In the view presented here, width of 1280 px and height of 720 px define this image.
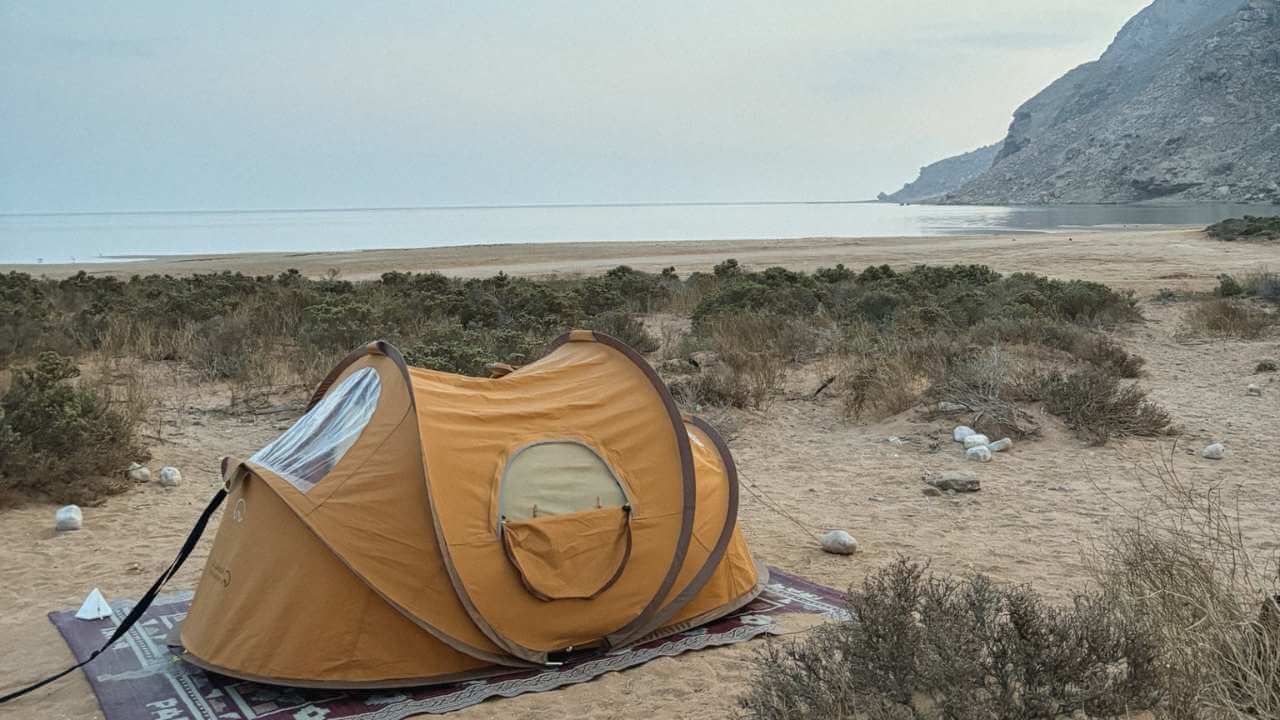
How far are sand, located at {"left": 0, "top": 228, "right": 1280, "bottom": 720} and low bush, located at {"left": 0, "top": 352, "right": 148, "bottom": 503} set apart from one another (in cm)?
19

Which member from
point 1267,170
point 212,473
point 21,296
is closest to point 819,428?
point 212,473

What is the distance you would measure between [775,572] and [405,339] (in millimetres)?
8066

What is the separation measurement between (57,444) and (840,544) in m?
5.64

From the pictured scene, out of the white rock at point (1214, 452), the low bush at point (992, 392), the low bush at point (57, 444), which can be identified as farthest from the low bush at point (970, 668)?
A: the low bush at point (57, 444)

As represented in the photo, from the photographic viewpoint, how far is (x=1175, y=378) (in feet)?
35.9

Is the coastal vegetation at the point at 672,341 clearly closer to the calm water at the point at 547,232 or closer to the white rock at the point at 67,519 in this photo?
the white rock at the point at 67,519

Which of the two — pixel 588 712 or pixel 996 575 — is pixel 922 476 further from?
pixel 588 712

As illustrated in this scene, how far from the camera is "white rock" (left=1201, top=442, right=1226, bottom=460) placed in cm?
792

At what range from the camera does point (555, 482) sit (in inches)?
Result: 188

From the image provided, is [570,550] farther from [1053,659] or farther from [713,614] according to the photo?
[1053,659]

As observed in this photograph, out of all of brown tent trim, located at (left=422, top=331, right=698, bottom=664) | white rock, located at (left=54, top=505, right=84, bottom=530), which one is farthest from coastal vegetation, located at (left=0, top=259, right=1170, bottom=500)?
brown tent trim, located at (left=422, top=331, right=698, bottom=664)

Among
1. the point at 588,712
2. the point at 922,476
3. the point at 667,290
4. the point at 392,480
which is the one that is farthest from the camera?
the point at 667,290

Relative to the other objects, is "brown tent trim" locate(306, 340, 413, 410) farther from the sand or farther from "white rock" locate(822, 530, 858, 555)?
"white rock" locate(822, 530, 858, 555)

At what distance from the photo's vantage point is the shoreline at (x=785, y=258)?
24359 millimetres
